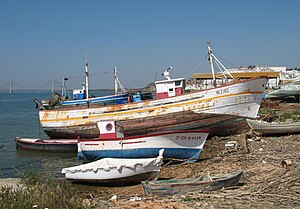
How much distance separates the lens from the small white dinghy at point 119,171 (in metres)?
11.4

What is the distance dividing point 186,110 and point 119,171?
28.1 feet

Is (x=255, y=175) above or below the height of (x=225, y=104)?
below

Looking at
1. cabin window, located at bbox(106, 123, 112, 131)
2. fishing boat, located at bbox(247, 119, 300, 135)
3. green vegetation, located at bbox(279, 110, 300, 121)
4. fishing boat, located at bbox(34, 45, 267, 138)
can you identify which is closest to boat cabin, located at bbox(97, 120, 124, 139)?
cabin window, located at bbox(106, 123, 112, 131)

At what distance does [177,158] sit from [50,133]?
12908mm

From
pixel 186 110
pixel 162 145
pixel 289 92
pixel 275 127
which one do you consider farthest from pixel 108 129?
pixel 289 92

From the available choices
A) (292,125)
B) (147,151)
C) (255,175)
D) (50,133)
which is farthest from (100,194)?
(50,133)

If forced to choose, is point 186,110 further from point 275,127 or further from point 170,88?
point 275,127

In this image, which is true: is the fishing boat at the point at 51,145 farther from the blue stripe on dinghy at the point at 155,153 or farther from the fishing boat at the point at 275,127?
the fishing boat at the point at 275,127

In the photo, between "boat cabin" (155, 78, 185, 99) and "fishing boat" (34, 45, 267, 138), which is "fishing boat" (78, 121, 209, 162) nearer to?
"fishing boat" (34, 45, 267, 138)

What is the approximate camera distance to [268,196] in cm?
820

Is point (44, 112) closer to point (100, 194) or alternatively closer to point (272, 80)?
point (100, 194)

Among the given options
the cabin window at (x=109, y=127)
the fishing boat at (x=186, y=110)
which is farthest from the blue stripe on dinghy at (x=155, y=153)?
the fishing boat at (x=186, y=110)

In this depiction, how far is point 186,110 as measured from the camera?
19234mm

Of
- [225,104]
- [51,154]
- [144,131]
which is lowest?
[51,154]
